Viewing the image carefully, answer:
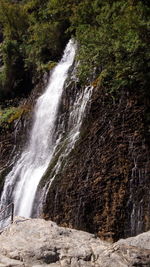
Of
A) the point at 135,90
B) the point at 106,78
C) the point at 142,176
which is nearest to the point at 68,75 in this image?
the point at 106,78

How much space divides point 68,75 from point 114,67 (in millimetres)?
7023

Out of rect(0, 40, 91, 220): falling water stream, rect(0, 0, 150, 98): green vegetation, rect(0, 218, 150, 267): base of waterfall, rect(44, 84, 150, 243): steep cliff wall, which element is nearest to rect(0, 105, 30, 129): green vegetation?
rect(0, 40, 91, 220): falling water stream

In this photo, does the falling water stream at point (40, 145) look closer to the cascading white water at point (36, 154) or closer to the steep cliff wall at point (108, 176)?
the cascading white water at point (36, 154)

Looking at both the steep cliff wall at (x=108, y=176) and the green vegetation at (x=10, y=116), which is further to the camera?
the green vegetation at (x=10, y=116)

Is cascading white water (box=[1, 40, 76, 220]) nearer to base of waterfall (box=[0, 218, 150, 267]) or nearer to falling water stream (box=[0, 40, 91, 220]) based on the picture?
falling water stream (box=[0, 40, 91, 220])

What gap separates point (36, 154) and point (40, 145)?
0.48 metres

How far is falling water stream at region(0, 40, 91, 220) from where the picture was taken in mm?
16250

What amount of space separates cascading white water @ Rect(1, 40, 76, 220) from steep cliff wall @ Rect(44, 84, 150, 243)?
2.08 m

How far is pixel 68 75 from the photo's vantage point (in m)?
20.8

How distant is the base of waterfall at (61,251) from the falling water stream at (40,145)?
753 centimetres

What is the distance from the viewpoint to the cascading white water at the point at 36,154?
16.5 meters

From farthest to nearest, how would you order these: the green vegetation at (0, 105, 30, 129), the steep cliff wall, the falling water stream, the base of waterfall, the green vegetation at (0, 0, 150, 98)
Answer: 1. the green vegetation at (0, 105, 30, 129)
2. the falling water stream
3. the green vegetation at (0, 0, 150, 98)
4. the steep cliff wall
5. the base of waterfall

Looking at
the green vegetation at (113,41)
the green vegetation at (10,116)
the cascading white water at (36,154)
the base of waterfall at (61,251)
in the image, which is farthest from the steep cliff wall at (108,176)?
the green vegetation at (10,116)

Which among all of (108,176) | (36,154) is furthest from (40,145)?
(108,176)
